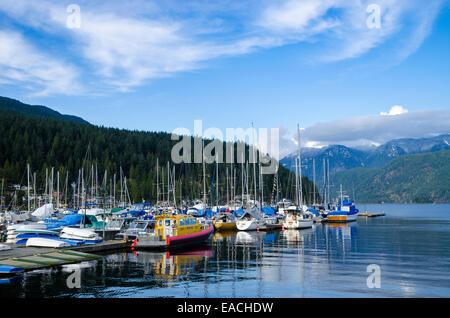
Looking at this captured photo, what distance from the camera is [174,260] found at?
35.2m

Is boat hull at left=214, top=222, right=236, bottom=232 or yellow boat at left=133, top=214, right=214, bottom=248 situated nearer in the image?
yellow boat at left=133, top=214, right=214, bottom=248

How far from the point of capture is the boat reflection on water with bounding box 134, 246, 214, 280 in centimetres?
2858

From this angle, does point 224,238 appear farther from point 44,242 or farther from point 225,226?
point 44,242

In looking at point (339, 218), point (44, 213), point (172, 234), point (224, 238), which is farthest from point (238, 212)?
point (172, 234)

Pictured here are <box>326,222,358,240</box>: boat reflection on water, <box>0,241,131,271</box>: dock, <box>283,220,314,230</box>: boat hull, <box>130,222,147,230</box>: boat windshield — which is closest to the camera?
<box>0,241,131,271</box>: dock

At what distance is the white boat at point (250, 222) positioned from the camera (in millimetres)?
69750

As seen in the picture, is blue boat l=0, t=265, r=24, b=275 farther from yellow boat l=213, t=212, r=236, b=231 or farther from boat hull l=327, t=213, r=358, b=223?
boat hull l=327, t=213, r=358, b=223

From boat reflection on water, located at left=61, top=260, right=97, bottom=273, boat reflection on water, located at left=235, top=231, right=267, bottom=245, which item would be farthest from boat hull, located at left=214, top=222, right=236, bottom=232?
boat reflection on water, located at left=61, top=260, right=97, bottom=273

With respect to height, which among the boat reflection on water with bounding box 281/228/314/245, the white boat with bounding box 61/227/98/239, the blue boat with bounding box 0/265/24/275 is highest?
the white boat with bounding box 61/227/98/239

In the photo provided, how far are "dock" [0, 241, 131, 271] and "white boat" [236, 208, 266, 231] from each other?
33687 millimetres

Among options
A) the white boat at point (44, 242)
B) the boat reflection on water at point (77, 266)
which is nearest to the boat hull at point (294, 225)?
the white boat at point (44, 242)
